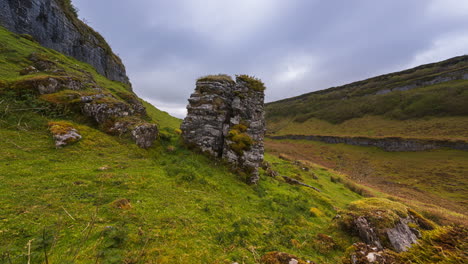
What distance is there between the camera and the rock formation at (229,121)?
42.8ft

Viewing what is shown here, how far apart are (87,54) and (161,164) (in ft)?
126

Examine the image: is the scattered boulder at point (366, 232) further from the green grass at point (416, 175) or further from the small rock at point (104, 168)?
the small rock at point (104, 168)

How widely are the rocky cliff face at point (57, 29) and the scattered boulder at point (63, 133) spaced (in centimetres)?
2730

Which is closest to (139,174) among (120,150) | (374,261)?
(120,150)

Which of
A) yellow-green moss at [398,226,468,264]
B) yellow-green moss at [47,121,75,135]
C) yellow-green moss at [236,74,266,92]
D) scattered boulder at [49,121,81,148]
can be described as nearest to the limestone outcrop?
yellow-green moss at [398,226,468,264]

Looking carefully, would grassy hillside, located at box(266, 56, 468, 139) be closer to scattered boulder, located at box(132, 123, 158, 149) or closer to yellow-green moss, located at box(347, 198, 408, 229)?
yellow-green moss, located at box(347, 198, 408, 229)

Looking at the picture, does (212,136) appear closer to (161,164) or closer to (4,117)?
(161,164)

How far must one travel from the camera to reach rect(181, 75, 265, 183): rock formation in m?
13.1

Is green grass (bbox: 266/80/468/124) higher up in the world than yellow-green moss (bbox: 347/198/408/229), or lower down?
higher up

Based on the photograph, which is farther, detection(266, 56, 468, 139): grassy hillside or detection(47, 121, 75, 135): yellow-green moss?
detection(266, 56, 468, 139): grassy hillside

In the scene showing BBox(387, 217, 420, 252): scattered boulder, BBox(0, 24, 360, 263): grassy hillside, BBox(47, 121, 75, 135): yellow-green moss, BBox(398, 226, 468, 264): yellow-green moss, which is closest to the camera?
BBox(398, 226, 468, 264): yellow-green moss

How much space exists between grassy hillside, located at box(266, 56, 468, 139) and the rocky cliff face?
269ft

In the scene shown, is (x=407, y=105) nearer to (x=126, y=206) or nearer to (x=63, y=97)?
(x=126, y=206)

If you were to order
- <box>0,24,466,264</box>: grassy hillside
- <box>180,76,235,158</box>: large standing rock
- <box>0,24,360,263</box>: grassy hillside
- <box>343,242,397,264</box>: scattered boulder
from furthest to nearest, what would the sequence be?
<box>180,76,235,158</box>: large standing rock, <box>0,24,360,263</box>: grassy hillside, <box>0,24,466,264</box>: grassy hillside, <box>343,242,397,264</box>: scattered boulder
